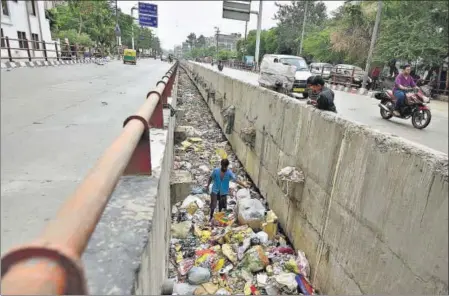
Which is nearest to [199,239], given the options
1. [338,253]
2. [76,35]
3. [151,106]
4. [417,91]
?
[338,253]

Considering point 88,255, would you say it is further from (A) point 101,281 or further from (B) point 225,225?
(B) point 225,225

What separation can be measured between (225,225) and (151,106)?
10.8 feet

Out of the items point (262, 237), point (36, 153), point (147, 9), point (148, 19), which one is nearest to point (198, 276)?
point (262, 237)

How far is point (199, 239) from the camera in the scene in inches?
181

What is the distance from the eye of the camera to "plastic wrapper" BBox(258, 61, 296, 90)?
11453 mm

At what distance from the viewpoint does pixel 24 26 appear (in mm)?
1055

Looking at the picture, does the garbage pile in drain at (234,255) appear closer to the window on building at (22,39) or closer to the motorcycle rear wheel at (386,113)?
the window on building at (22,39)

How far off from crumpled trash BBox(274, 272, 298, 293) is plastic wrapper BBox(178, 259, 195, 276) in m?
1.06

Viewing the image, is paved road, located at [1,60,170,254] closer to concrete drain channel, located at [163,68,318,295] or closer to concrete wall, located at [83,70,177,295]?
concrete wall, located at [83,70,177,295]

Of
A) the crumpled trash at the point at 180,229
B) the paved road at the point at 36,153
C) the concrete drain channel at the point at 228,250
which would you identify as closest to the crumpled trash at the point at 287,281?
the concrete drain channel at the point at 228,250

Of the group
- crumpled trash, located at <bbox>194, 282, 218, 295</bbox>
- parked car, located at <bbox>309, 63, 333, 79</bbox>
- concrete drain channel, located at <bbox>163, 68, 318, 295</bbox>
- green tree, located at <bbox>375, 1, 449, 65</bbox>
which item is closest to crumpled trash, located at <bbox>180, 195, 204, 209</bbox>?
concrete drain channel, located at <bbox>163, 68, 318, 295</bbox>

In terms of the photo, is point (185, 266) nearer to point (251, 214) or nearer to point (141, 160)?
point (251, 214)

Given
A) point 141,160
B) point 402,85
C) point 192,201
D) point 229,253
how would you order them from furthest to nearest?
point 402,85, point 192,201, point 229,253, point 141,160

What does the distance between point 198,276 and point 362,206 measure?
1972 mm
